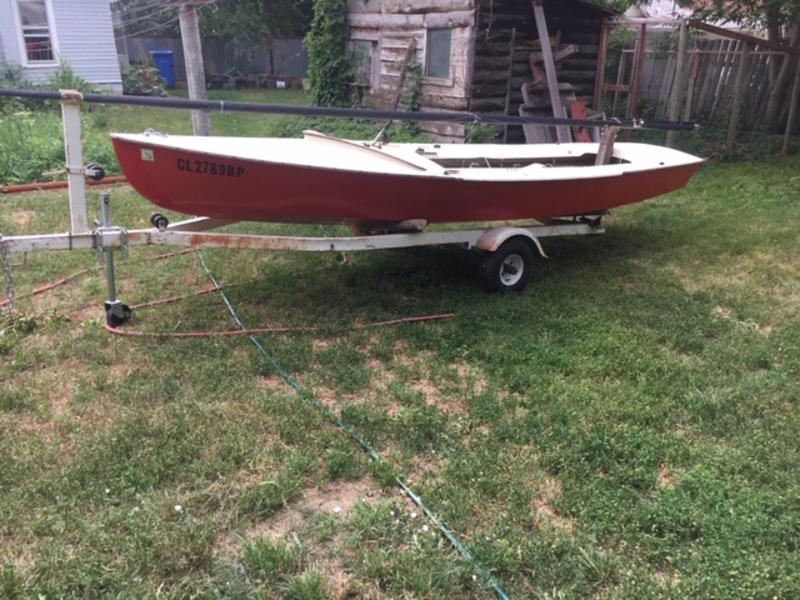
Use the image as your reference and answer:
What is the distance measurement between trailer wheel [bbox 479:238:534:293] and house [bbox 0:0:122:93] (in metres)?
14.6

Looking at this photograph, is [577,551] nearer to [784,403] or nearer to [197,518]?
[197,518]

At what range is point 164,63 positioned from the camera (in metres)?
22.5

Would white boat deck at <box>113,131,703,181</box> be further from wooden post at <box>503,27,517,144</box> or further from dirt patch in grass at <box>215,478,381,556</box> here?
wooden post at <box>503,27,517,144</box>

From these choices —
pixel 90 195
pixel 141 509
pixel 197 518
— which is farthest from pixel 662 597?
pixel 90 195

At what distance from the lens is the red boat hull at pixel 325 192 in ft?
12.8

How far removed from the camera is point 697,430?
3361 millimetres

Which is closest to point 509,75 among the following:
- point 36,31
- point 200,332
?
point 200,332

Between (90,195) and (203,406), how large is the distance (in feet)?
16.5

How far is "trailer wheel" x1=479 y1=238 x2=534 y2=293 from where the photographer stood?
494 centimetres

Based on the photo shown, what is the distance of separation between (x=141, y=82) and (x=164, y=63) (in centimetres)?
459

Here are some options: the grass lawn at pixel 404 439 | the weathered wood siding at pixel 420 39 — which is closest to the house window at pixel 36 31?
the weathered wood siding at pixel 420 39

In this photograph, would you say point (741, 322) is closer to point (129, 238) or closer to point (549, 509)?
point (549, 509)

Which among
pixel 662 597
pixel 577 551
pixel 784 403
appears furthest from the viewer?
Result: pixel 784 403

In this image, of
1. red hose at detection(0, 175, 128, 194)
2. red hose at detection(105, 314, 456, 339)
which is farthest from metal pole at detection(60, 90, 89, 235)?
red hose at detection(0, 175, 128, 194)
